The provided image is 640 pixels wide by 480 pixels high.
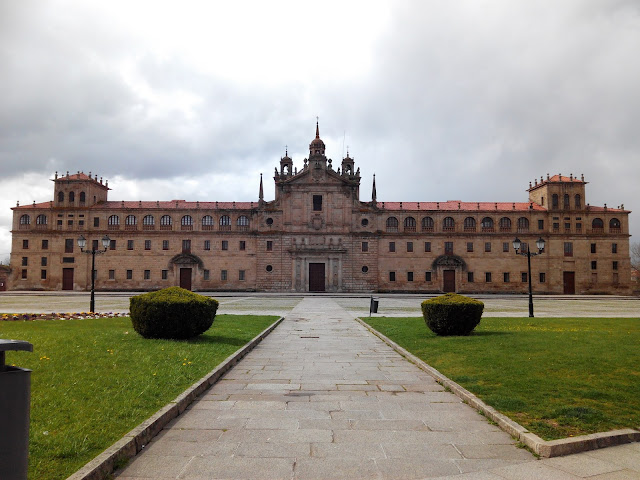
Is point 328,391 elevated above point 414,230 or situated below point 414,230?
below

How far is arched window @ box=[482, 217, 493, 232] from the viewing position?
61.6 meters

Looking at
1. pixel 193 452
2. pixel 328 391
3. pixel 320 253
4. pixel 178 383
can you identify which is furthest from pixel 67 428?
pixel 320 253

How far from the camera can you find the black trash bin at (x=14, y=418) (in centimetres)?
282

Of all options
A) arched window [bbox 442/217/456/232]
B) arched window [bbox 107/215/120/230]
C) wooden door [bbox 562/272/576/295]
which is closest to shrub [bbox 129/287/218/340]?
arched window [bbox 442/217/456/232]

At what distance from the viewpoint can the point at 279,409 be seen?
24.2 ft

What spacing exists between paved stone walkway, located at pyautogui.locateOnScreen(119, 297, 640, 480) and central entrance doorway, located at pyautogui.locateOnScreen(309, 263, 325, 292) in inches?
1975

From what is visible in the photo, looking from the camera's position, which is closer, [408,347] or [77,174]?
[408,347]

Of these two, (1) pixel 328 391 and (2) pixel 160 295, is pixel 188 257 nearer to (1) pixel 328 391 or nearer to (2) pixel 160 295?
(2) pixel 160 295

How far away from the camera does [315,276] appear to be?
199 ft

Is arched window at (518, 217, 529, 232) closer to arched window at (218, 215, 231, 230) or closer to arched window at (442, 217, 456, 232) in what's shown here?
arched window at (442, 217, 456, 232)

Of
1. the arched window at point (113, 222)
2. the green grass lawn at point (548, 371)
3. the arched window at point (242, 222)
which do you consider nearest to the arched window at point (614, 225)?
the arched window at point (242, 222)

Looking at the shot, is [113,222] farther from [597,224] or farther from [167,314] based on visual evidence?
[597,224]

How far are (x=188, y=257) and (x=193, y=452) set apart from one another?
57.0 metres

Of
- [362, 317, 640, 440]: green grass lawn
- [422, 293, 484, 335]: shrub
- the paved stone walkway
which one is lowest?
the paved stone walkway
